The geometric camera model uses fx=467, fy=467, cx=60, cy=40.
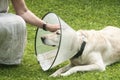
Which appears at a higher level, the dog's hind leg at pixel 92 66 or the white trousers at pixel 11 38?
the white trousers at pixel 11 38

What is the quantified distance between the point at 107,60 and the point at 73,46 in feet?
2.68

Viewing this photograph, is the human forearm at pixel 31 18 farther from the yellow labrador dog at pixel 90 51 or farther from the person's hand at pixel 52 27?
the yellow labrador dog at pixel 90 51

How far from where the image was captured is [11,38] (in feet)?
19.8

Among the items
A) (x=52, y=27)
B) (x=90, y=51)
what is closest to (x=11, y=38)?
(x=52, y=27)

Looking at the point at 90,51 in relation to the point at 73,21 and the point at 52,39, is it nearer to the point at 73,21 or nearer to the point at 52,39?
the point at 52,39

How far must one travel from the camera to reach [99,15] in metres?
10.0

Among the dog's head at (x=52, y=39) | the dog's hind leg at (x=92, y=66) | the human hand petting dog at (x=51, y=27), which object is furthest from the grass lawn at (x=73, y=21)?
the human hand petting dog at (x=51, y=27)

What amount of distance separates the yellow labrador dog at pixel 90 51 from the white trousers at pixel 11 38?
331 mm

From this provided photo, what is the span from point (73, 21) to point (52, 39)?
3.50m

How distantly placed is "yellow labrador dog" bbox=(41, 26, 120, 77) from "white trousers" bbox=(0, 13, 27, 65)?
0.33 meters

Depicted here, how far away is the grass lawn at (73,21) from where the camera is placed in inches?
235

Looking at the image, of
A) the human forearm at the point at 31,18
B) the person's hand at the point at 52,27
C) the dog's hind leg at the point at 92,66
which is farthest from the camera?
the human forearm at the point at 31,18

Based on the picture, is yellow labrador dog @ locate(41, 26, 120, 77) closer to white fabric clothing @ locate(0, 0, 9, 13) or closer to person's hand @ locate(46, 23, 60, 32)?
person's hand @ locate(46, 23, 60, 32)

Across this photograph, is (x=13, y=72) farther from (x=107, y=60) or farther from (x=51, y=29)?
(x=107, y=60)
